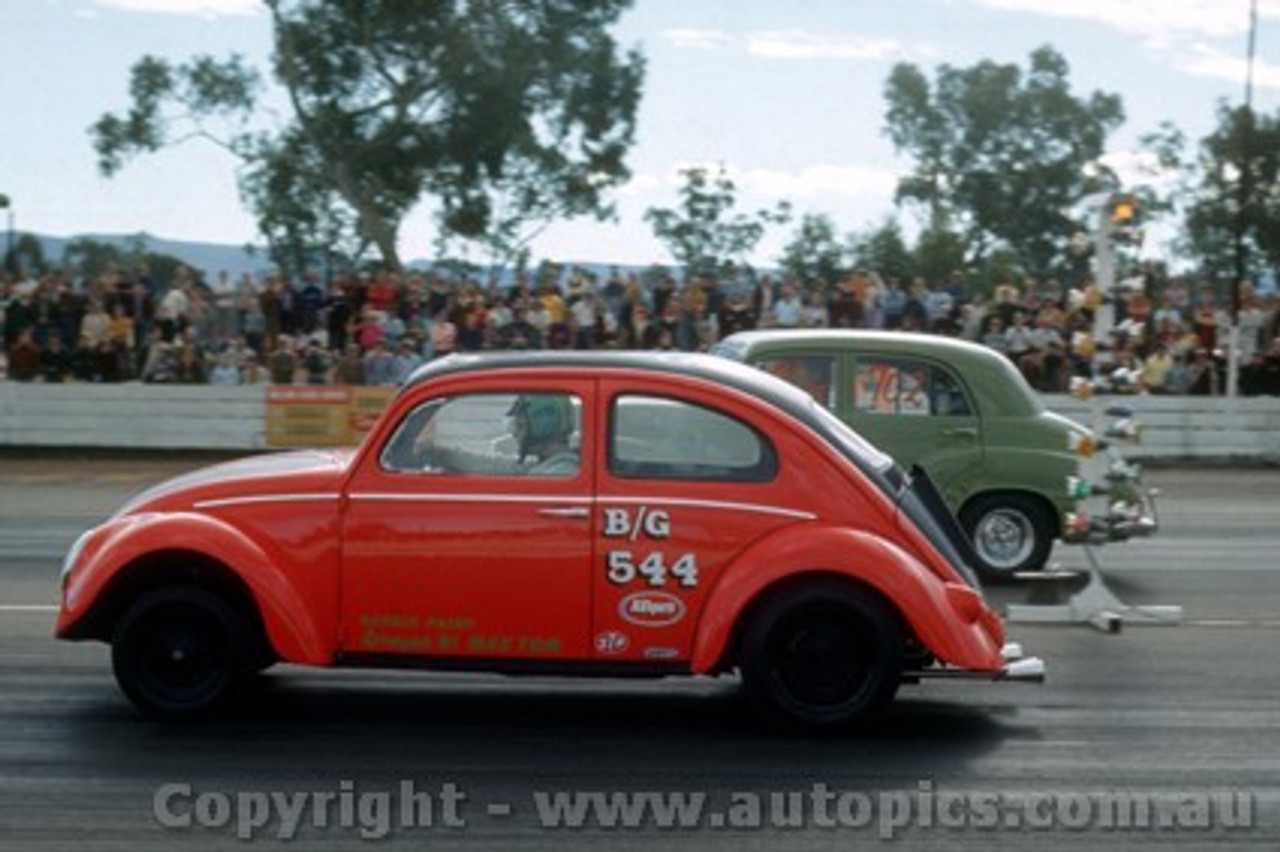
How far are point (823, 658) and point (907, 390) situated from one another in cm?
601

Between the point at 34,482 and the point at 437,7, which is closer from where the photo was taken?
the point at 34,482

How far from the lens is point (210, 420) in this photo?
25609mm

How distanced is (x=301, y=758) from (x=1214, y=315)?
20866mm

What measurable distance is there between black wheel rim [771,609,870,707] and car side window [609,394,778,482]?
0.66 m

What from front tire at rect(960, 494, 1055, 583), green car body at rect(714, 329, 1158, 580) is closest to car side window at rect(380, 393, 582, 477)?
green car body at rect(714, 329, 1158, 580)

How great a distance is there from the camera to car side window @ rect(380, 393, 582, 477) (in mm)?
8672

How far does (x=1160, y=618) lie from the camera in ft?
39.9

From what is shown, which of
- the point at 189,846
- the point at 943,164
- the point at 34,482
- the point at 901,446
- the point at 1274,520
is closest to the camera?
the point at 189,846

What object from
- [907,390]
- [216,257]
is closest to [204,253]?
[216,257]

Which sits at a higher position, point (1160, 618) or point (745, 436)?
point (745, 436)

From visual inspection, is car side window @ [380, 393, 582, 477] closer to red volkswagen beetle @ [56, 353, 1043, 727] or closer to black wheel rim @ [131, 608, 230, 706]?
red volkswagen beetle @ [56, 353, 1043, 727]

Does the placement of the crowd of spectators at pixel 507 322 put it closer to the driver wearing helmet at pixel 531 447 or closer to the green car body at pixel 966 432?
the green car body at pixel 966 432

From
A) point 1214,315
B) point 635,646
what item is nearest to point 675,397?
point 635,646

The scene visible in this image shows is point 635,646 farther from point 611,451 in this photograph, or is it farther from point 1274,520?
point 1274,520
